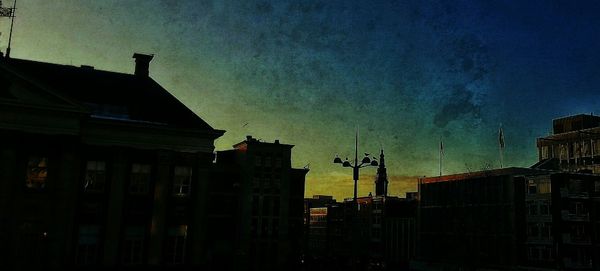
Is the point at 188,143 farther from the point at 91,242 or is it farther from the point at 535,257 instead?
→ the point at 535,257

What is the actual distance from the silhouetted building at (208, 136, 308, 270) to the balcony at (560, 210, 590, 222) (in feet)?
119

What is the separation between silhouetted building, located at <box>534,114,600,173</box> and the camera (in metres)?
95.1

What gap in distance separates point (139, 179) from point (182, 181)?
333 centimetres

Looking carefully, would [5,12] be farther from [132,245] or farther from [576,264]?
[576,264]

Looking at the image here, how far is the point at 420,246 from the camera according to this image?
→ 335ft

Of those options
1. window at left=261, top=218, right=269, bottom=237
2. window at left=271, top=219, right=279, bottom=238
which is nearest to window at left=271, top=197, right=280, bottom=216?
window at left=271, top=219, right=279, bottom=238

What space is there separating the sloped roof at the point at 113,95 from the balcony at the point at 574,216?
176ft

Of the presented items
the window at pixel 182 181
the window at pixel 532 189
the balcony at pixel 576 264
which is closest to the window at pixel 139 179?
the window at pixel 182 181

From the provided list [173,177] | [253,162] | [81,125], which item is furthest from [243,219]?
[81,125]

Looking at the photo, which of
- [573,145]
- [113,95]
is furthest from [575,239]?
[113,95]

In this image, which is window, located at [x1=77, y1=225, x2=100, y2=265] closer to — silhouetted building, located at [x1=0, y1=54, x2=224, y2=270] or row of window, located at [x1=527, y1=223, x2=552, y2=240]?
silhouetted building, located at [x1=0, y1=54, x2=224, y2=270]

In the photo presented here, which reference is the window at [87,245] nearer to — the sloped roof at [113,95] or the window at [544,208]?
the sloped roof at [113,95]

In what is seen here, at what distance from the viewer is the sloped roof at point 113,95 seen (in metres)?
41.8

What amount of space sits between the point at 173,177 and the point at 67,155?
8025 millimetres
